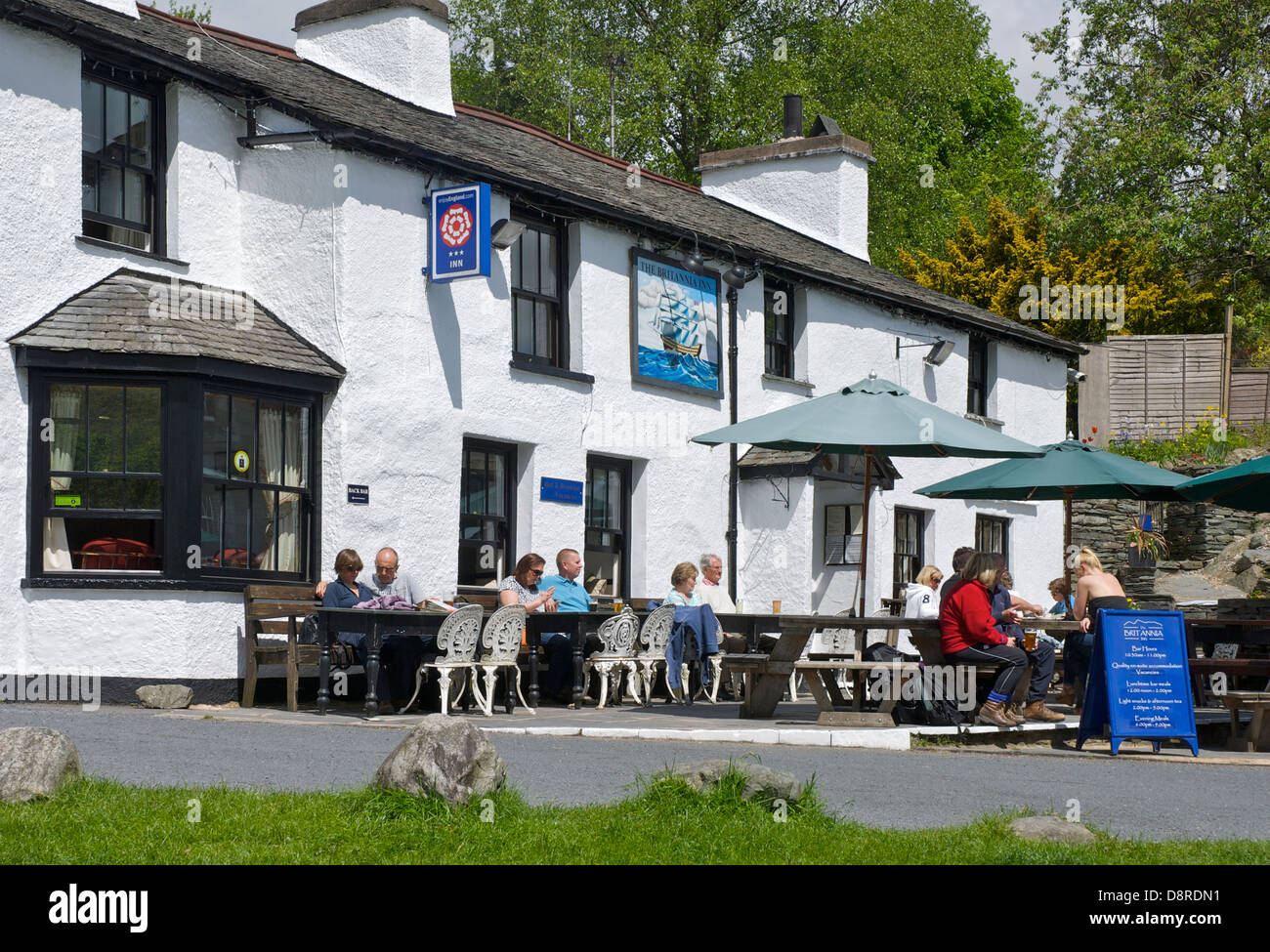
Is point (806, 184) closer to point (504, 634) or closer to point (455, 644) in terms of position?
Result: point (504, 634)

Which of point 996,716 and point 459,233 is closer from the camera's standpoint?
point 996,716

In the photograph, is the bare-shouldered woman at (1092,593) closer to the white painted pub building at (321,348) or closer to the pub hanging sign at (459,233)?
the white painted pub building at (321,348)

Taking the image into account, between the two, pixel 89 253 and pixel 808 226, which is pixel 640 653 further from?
pixel 808 226

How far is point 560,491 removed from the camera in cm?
1805

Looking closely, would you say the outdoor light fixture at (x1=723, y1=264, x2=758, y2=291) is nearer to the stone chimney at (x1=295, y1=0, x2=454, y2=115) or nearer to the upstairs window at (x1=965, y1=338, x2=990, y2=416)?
the stone chimney at (x1=295, y1=0, x2=454, y2=115)

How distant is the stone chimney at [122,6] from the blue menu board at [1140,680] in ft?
37.0

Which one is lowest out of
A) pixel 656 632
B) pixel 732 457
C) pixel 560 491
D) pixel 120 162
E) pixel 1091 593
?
pixel 656 632

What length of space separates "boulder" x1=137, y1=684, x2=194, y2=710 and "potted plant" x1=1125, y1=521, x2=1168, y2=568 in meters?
18.4

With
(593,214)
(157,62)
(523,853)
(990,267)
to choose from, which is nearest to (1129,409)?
(990,267)

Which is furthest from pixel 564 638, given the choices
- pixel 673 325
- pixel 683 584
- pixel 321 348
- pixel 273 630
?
pixel 673 325

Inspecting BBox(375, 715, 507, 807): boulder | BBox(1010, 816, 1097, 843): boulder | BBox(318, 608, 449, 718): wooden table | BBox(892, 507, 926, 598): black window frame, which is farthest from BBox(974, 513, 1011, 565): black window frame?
BBox(375, 715, 507, 807): boulder

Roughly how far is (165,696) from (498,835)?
7960 millimetres
